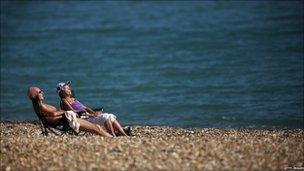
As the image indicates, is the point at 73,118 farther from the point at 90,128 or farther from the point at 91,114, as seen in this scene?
the point at 91,114

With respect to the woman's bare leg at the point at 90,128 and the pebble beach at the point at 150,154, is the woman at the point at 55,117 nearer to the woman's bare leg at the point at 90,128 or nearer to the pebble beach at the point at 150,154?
the woman's bare leg at the point at 90,128

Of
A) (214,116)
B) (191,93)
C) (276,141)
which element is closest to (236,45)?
(191,93)

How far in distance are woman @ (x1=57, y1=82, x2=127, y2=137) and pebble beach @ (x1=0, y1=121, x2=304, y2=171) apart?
1.02 metres

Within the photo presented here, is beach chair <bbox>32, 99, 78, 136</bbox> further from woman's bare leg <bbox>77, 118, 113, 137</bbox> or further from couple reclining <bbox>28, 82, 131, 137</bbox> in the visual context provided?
woman's bare leg <bbox>77, 118, 113, 137</bbox>

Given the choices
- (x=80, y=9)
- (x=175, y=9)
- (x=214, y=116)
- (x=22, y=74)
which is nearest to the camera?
(x=214, y=116)

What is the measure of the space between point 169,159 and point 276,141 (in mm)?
2558

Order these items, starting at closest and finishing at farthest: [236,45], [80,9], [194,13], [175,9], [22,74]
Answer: [22,74]
[236,45]
[194,13]
[175,9]
[80,9]

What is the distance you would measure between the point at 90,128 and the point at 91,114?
555mm

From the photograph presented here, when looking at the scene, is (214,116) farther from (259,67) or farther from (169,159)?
(169,159)

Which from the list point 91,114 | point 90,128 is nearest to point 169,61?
point 91,114

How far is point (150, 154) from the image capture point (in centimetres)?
1026

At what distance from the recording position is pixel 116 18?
52781mm

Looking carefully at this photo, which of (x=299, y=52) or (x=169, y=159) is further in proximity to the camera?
(x=299, y=52)

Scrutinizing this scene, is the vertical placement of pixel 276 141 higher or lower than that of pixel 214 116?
higher
